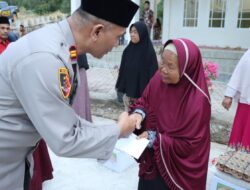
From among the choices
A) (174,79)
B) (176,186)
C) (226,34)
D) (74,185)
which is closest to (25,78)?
(174,79)

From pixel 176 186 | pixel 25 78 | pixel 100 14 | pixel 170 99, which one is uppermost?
pixel 100 14

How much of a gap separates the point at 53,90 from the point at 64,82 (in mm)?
64

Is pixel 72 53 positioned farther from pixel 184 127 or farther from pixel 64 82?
pixel 184 127

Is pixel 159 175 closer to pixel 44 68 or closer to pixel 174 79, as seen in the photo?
pixel 174 79

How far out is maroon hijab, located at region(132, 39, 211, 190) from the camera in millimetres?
2125

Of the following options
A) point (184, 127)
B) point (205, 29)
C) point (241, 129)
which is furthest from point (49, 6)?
point (184, 127)

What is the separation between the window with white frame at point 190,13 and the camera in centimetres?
1037

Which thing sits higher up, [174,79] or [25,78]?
[25,78]

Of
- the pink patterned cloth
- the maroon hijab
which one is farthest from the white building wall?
the maroon hijab

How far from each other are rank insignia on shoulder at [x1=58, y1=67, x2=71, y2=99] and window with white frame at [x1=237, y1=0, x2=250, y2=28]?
30.6 ft

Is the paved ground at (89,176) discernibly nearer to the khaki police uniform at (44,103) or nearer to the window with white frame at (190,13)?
the khaki police uniform at (44,103)

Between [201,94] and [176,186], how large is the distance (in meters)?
0.68

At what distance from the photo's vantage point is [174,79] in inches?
85.0

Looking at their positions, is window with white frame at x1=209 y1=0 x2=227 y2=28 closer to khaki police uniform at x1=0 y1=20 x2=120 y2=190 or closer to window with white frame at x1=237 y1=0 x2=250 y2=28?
window with white frame at x1=237 y1=0 x2=250 y2=28
